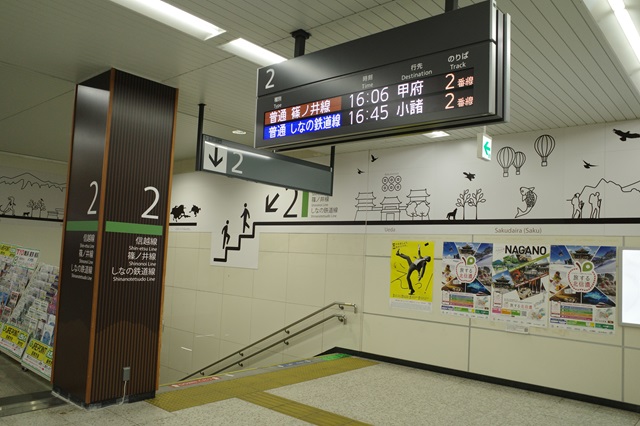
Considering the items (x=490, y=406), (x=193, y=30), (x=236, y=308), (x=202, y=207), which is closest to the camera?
(x=193, y=30)

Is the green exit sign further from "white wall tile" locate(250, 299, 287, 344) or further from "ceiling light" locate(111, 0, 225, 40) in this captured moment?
"white wall tile" locate(250, 299, 287, 344)

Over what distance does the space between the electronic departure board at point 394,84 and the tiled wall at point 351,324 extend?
3.88 metres

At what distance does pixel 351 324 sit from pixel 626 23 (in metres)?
5.33

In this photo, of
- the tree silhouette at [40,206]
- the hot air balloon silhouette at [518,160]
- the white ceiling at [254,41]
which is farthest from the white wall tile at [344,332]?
the tree silhouette at [40,206]

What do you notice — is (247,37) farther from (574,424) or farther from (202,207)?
(202,207)

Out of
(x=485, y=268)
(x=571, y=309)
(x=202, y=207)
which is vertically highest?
(x=202, y=207)

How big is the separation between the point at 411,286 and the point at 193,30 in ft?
15.0

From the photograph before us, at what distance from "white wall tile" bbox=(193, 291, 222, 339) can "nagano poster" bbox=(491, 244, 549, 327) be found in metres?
5.18

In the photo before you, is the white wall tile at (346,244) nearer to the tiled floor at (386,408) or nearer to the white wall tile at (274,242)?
the white wall tile at (274,242)

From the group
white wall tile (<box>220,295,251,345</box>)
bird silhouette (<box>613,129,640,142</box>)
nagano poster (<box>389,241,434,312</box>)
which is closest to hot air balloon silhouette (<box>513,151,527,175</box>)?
bird silhouette (<box>613,129,640,142</box>)

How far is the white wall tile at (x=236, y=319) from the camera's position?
29.0 ft

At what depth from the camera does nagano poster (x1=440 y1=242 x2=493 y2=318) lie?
20.8 ft

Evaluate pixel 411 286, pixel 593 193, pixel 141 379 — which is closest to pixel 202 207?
pixel 411 286

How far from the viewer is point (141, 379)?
15.6ft
